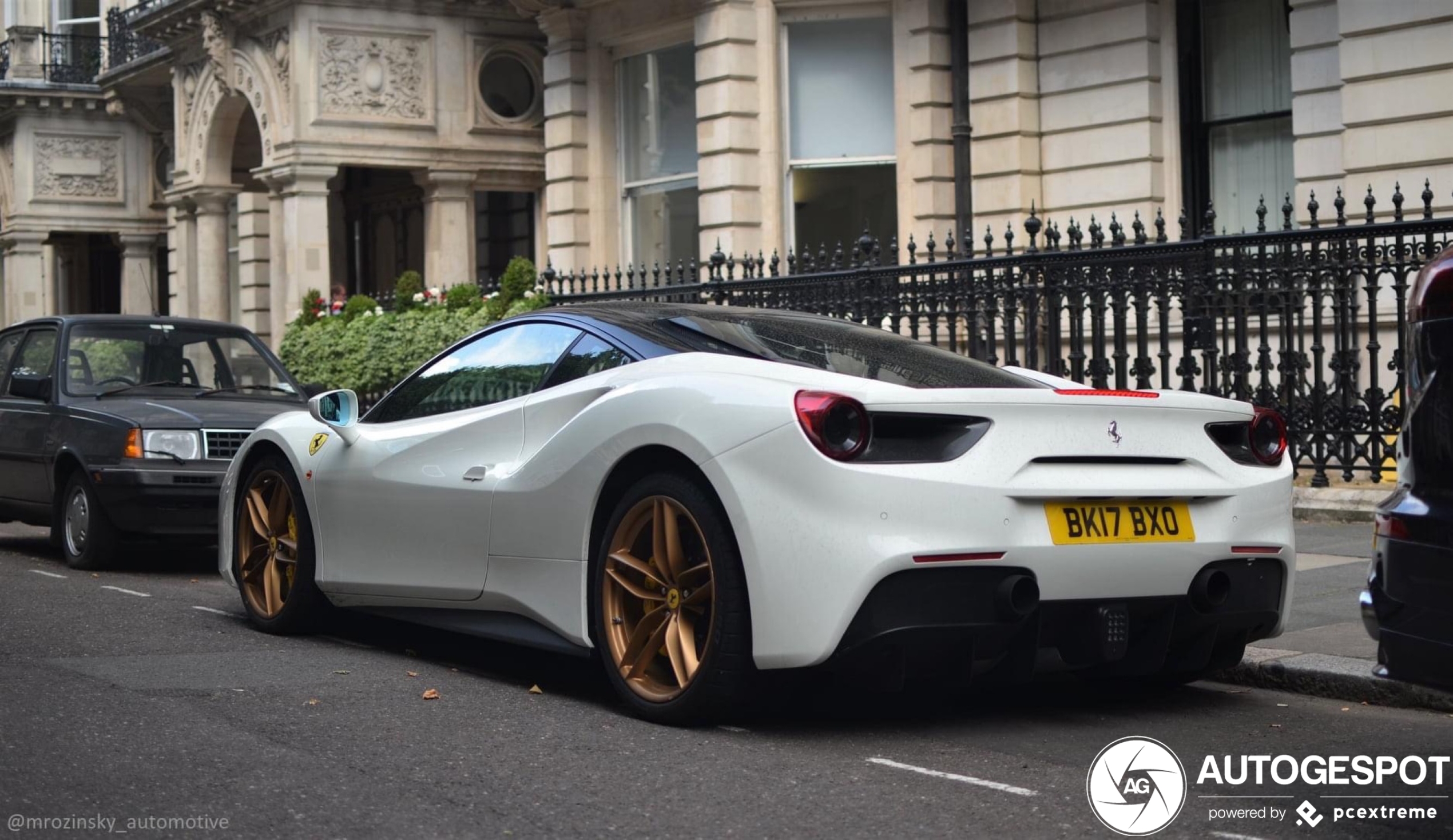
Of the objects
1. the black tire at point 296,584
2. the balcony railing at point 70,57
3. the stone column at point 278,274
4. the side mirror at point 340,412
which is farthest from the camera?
the balcony railing at point 70,57

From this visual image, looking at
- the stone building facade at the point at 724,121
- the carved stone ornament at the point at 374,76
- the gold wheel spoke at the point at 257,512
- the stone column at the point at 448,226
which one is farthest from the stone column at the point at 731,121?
the gold wheel spoke at the point at 257,512

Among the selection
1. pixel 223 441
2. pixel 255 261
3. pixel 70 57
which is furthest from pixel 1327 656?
pixel 70 57

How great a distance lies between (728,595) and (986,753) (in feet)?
2.94

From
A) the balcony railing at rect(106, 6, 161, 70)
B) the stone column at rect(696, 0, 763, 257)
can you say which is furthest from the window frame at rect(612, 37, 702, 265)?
the balcony railing at rect(106, 6, 161, 70)

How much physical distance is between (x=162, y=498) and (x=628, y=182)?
12787 millimetres

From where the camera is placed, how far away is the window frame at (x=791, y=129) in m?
19.7

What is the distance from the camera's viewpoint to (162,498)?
1030cm

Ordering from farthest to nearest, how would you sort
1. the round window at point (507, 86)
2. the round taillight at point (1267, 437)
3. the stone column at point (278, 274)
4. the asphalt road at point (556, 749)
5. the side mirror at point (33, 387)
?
1. the round window at point (507, 86)
2. the stone column at point (278, 274)
3. the side mirror at point (33, 387)
4. the round taillight at point (1267, 437)
5. the asphalt road at point (556, 749)

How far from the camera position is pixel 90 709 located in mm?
5980

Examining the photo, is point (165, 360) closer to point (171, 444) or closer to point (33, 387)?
point (33, 387)

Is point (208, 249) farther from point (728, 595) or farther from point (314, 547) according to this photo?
point (728, 595)

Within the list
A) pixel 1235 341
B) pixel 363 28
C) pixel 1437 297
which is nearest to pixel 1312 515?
pixel 1235 341

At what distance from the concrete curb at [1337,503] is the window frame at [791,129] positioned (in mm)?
8788

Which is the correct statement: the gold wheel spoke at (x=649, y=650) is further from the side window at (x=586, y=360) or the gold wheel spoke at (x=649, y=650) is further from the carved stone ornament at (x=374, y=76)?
the carved stone ornament at (x=374, y=76)
